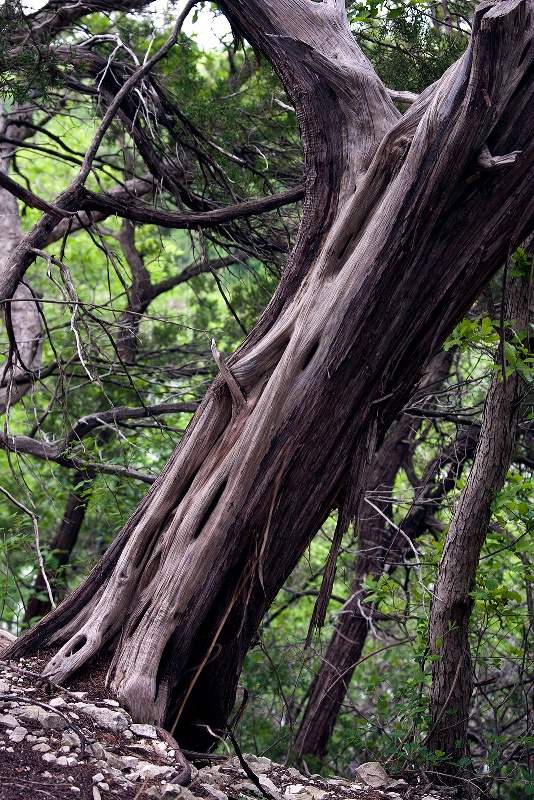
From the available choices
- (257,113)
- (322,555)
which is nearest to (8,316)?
(257,113)

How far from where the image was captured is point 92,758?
8.45 ft

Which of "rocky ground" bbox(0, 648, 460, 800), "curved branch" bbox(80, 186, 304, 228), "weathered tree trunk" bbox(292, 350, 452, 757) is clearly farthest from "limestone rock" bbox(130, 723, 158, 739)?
"weathered tree trunk" bbox(292, 350, 452, 757)

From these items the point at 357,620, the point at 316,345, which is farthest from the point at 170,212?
the point at 357,620

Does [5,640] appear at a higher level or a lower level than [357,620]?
lower

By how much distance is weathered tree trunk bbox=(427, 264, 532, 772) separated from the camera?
4.29 metres

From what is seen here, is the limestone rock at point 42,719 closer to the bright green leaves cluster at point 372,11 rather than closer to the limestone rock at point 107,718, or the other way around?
the limestone rock at point 107,718

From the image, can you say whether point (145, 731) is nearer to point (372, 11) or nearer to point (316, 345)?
point (316, 345)

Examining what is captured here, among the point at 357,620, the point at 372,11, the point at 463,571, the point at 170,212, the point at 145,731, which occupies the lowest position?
the point at 145,731

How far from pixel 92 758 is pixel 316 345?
1653 mm

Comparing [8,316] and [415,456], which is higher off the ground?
[415,456]

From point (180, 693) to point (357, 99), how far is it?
253 cm

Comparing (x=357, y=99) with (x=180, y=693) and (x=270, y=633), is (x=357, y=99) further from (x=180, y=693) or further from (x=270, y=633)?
(x=270, y=633)

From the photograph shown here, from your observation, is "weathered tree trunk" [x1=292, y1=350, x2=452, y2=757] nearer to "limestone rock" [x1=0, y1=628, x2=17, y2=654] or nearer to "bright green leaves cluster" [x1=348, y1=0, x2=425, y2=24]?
"bright green leaves cluster" [x1=348, y1=0, x2=425, y2=24]

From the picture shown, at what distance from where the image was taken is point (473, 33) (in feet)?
9.27
